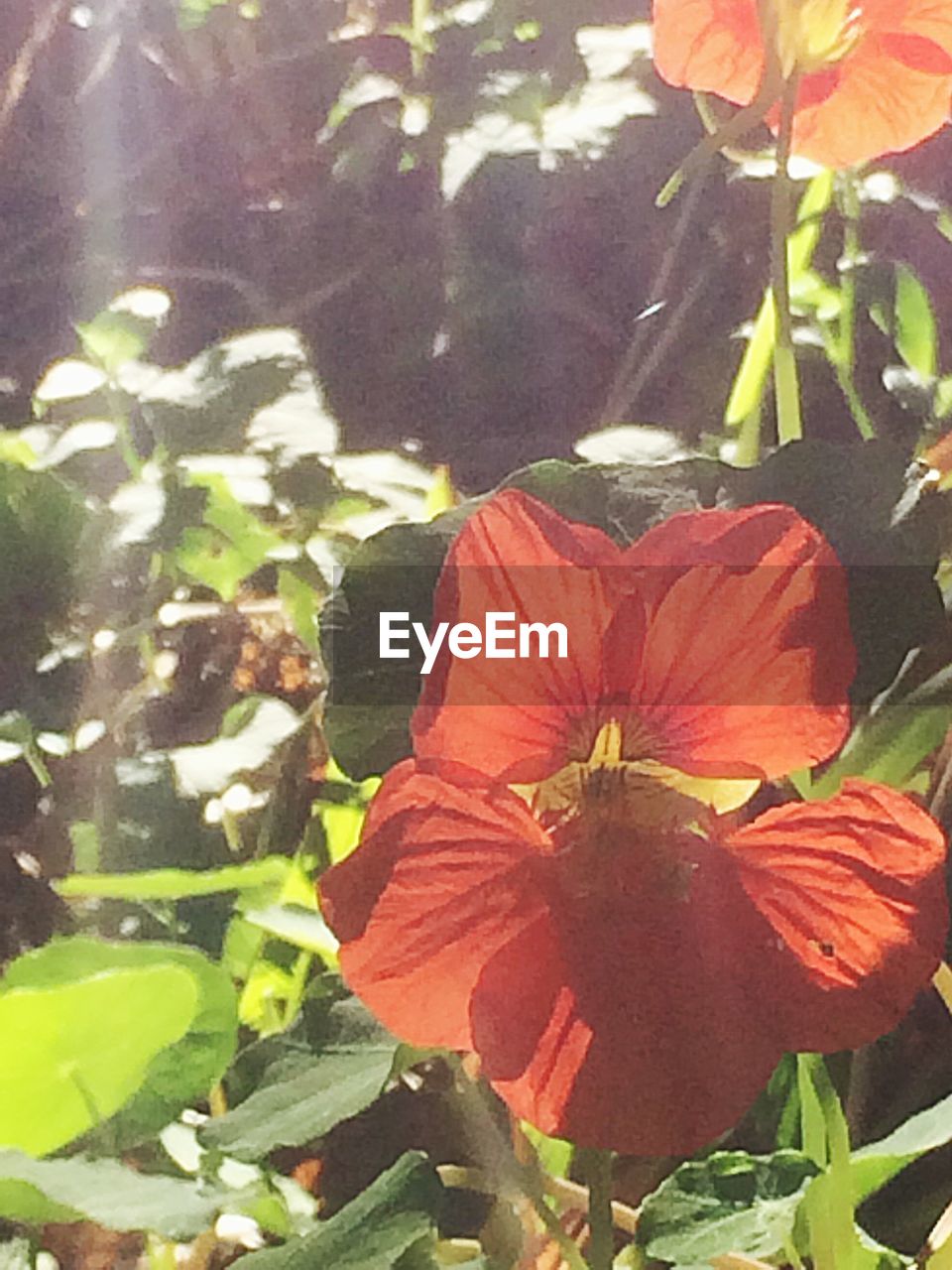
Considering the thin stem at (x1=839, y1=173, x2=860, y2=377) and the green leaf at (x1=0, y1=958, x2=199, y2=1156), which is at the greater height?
the thin stem at (x1=839, y1=173, x2=860, y2=377)

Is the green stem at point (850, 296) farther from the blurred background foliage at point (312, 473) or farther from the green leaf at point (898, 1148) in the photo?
the green leaf at point (898, 1148)

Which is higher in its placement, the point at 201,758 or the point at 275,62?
the point at 275,62

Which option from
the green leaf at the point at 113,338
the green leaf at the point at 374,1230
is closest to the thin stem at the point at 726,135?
the green leaf at the point at 113,338

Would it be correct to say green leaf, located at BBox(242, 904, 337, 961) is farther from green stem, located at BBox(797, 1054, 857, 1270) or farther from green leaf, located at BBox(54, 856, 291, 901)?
green stem, located at BBox(797, 1054, 857, 1270)

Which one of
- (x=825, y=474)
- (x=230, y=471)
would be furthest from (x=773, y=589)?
(x=230, y=471)

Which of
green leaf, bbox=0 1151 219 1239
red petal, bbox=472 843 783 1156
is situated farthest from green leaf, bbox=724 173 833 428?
green leaf, bbox=0 1151 219 1239

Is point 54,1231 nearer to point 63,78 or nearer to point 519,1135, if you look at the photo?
point 519,1135
